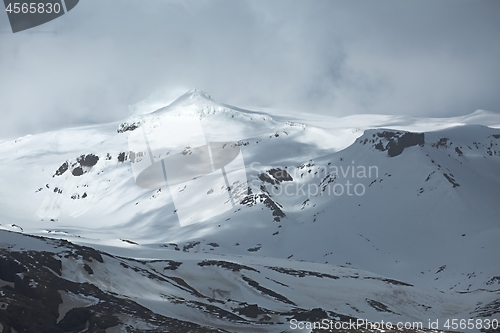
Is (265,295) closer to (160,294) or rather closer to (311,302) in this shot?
(311,302)

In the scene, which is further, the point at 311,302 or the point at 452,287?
the point at 452,287

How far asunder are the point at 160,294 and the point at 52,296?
27817 mm

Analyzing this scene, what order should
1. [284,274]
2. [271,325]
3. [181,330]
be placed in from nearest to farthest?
[181,330], [271,325], [284,274]

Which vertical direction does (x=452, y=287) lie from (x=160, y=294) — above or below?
below

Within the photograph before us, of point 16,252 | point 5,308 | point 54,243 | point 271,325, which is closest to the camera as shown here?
point 5,308

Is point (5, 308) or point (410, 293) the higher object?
point (5, 308)

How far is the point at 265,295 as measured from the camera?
145 metres

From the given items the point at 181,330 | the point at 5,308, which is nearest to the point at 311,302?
the point at 181,330

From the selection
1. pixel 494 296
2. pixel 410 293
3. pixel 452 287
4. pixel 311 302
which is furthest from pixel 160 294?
pixel 452 287

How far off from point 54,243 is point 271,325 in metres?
52.3

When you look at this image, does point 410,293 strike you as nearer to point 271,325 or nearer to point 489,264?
point 489,264

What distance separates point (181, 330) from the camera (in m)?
101

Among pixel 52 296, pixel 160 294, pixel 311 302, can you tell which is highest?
pixel 52 296

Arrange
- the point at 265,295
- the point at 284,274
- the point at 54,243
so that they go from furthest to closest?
the point at 284,274 < the point at 265,295 < the point at 54,243
